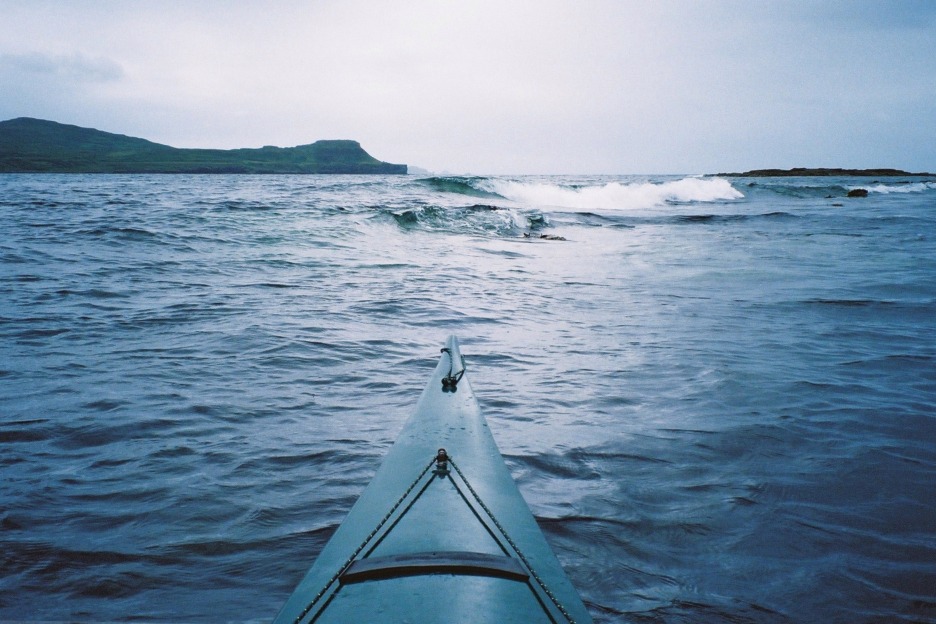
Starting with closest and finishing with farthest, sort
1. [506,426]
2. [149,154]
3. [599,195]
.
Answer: [506,426], [599,195], [149,154]

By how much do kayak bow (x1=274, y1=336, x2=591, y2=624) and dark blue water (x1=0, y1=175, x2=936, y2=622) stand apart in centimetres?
66

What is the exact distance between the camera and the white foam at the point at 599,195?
3554 cm

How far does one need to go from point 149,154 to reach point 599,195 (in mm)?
159096

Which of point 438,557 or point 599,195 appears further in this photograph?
point 599,195

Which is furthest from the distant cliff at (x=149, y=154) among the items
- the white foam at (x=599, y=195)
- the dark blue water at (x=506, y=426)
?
the dark blue water at (x=506, y=426)

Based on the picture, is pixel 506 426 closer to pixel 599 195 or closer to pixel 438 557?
pixel 438 557

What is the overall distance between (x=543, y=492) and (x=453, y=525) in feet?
5.05

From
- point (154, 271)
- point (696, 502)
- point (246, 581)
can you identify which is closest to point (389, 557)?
point (246, 581)

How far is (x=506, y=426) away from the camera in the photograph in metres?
4.66

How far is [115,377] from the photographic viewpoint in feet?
17.8

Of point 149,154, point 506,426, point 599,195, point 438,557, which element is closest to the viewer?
point 438,557

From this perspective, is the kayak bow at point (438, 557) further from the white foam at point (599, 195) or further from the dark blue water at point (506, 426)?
the white foam at point (599, 195)

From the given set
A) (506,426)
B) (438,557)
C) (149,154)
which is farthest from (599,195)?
(149,154)

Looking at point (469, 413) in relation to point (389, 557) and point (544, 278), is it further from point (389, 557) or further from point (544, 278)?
point (544, 278)
